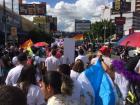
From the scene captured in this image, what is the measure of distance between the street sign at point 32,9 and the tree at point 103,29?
1426 inches

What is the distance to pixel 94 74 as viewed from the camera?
653cm

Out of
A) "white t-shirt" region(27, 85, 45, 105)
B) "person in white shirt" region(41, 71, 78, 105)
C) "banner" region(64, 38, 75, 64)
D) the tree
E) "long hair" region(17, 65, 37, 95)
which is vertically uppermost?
"person in white shirt" region(41, 71, 78, 105)

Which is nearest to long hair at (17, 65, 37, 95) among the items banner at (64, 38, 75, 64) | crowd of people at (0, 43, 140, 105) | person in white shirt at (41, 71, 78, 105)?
crowd of people at (0, 43, 140, 105)

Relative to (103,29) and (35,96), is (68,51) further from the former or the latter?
(103,29)

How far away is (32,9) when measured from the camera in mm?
87000

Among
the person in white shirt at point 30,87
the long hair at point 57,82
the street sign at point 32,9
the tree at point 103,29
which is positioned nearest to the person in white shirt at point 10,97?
the long hair at point 57,82

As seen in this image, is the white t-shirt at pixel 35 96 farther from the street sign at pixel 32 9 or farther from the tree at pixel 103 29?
the tree at pixel 103 29

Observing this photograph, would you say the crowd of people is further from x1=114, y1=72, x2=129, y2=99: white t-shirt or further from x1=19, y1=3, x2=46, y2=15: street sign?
x1=19, y1=3, x2=46, y2=15: street sign

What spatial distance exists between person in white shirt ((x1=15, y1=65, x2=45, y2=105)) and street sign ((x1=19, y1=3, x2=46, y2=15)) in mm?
79797

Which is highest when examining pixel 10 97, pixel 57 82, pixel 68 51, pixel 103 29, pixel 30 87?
pixel 10 97

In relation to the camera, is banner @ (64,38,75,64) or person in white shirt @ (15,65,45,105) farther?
banner @ (64,38,75,64)

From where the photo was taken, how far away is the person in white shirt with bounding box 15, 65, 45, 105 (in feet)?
20.1

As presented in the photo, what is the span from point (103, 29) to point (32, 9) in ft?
142

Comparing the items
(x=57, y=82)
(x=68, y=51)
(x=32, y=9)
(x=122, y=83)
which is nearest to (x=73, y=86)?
(x=57, y=82)
